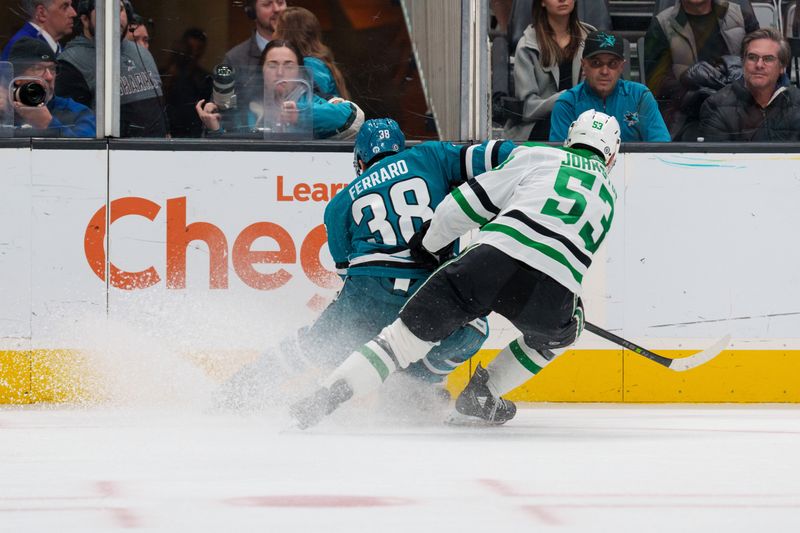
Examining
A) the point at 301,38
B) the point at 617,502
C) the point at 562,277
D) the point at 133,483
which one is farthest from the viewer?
the point at 301,38

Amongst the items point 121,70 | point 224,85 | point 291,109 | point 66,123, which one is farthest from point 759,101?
point 66,123

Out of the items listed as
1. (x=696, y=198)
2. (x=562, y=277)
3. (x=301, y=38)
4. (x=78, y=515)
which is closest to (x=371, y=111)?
(x=301, y=38)

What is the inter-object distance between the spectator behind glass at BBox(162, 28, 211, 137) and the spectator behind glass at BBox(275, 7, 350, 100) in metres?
0.33

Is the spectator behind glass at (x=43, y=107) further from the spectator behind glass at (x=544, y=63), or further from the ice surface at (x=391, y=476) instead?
the spectator behind glass at (x=544, y=63)

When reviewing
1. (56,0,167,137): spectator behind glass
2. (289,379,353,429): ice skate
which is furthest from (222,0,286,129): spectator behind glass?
(289,379,353,429): ice skate

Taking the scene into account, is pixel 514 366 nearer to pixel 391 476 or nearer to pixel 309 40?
pixel 391 476

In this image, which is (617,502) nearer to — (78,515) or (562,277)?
(78,515)

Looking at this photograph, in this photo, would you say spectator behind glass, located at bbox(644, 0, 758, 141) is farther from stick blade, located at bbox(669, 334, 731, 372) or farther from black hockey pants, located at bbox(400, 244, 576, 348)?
black hockey pants, located at bbox(400, 244, 576, 348)

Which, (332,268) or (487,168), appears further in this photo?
(332,268)

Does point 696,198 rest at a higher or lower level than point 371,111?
lower

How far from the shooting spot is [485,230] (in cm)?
336

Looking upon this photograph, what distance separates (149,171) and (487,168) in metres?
1.53

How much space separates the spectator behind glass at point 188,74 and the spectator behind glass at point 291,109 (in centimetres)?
5

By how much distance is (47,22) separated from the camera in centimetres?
480
